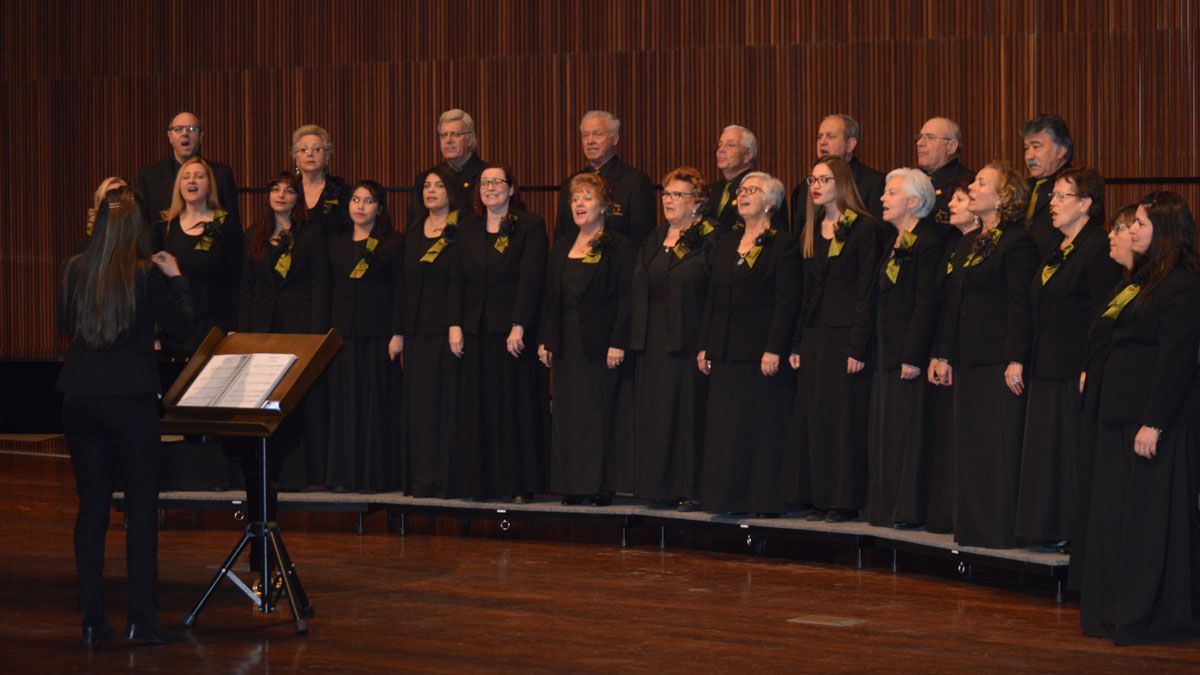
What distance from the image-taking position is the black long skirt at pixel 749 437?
6.93 meters

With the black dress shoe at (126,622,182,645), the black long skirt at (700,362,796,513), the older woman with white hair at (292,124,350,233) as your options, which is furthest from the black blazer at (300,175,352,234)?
the black dress shoe at (126,622,182,645)

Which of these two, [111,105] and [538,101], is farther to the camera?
[111,105]

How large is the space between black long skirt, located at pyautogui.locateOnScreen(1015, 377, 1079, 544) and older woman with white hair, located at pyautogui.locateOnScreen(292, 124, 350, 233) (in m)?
3.29

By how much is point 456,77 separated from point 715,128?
5.28 feet

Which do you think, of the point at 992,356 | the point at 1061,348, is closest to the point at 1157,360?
the point at 1061,348

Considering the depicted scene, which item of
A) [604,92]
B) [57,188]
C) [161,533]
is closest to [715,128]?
[604,92]

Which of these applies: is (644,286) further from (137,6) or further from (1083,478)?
(137,6)

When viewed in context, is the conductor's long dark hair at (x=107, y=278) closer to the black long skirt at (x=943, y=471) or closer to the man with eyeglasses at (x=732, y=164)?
the black long skirt at (x=943, y=471)

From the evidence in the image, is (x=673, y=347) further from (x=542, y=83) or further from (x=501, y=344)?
(x=542, y=83)

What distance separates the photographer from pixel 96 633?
16.6 ft

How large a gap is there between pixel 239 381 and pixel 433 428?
2306mm

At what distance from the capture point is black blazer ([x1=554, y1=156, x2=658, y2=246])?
755cm

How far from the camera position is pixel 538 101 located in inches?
380

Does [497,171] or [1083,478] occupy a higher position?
[497,171]
